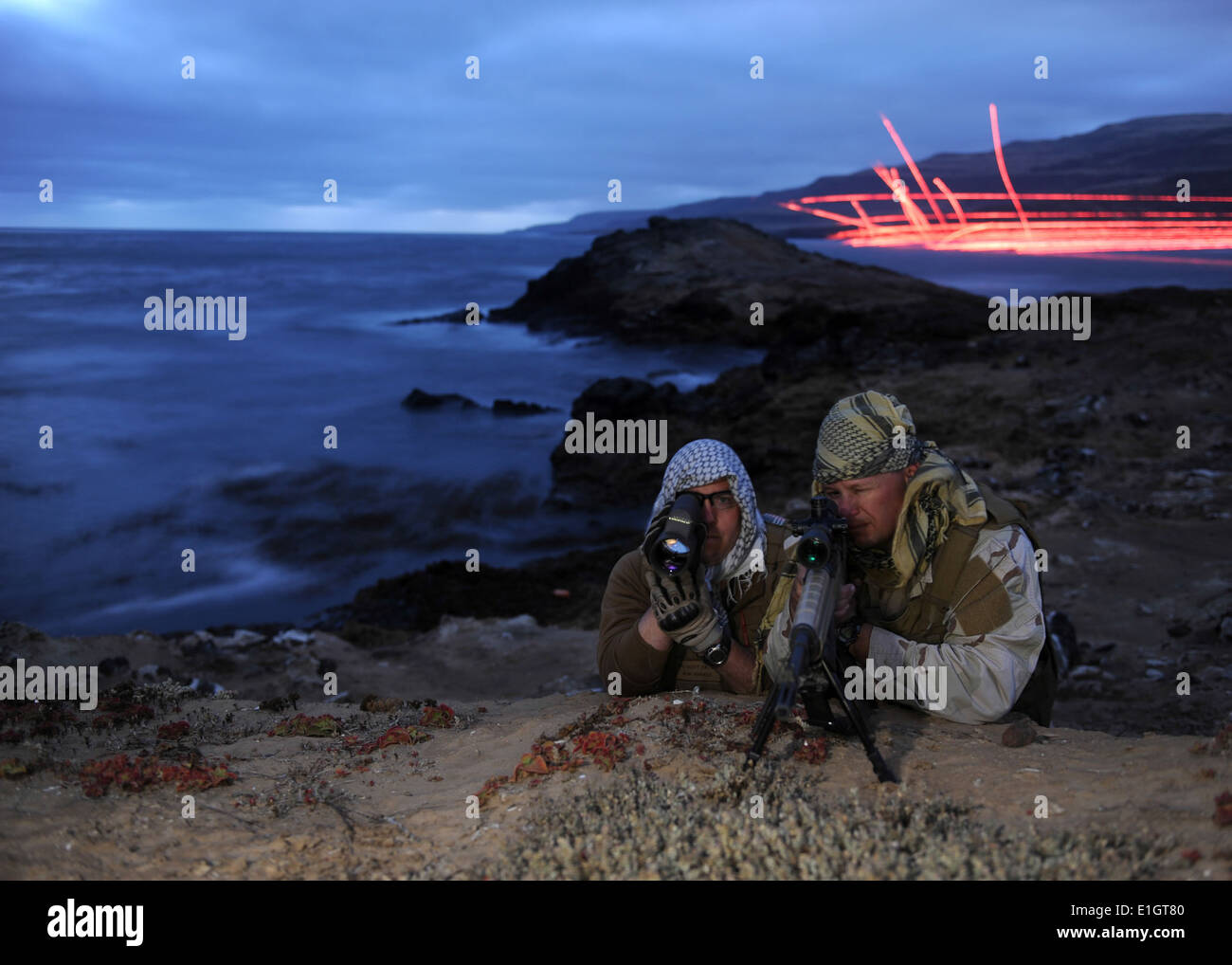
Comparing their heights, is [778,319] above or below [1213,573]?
above

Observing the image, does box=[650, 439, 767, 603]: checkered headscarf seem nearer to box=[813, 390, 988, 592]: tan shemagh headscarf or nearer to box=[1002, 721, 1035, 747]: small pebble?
box=[813, 390, 988, 592]: tan shemagh headscarf

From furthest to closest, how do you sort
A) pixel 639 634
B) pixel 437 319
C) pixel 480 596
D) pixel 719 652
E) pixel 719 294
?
pixel 437 319 < pixel 719 294 < pixel 480 596 < pixel 639 634 < pixel 719 652

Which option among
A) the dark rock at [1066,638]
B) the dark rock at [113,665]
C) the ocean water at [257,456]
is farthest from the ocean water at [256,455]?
the dark rock at [1066,638]

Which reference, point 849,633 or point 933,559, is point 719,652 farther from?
point 933,559

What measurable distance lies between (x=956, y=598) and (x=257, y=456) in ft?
75.7

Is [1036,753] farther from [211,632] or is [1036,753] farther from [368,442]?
[368,442]

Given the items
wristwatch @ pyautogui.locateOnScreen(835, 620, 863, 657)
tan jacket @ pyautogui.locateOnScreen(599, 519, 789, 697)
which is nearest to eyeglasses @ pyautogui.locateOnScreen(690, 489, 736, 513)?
tan jacket @ pyautogui.locateOnScreen(599, 519, 789, 697)

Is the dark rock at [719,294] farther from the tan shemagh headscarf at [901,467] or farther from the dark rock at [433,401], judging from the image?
the tan shemagh headscarf at [901,467]

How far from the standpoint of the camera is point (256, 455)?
2416 centimetres

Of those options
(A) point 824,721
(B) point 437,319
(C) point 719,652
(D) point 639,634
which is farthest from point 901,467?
(B) point 437,319

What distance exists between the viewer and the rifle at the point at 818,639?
10.6 ft
